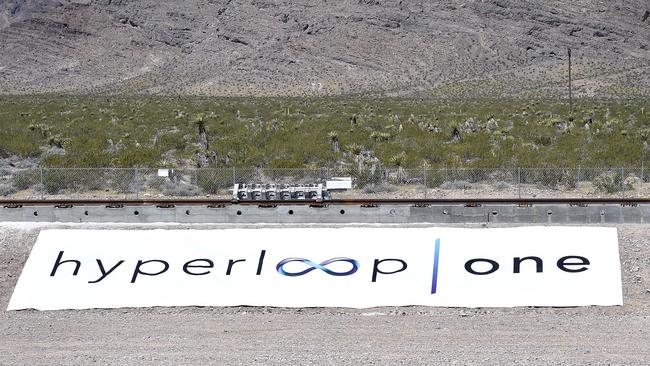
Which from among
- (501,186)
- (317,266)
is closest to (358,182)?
(501,186)

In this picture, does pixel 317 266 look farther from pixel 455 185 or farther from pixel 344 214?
pixel 455 185

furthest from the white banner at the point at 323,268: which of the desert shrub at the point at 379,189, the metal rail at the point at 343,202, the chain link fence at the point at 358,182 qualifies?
the desert shrub at the point at 379,189

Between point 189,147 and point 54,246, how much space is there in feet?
61.7

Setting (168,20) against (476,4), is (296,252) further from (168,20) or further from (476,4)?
(168,20)

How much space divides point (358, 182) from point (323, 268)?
36.3 ft

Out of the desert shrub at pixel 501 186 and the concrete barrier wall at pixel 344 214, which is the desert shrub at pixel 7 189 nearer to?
the concrete barrier wall at pixel 344 214

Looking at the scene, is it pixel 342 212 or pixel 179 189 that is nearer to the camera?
pixel 342 212

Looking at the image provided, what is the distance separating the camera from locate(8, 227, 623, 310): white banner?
776 inches

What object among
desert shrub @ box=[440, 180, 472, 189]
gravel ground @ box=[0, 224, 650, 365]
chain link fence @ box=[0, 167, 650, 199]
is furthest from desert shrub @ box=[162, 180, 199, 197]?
gravel ground @ box=[0, 224, 650, 365]

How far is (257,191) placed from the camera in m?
27.5

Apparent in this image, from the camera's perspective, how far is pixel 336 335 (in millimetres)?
17578

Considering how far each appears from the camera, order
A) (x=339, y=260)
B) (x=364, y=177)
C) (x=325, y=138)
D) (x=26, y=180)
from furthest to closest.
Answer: (x=325, y=138)
(x=26, y=180)
(x=364, y=177)
(x=339, y=260)

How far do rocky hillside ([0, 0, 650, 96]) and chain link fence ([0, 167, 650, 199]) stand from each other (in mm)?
66891

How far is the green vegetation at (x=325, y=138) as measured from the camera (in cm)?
3662
